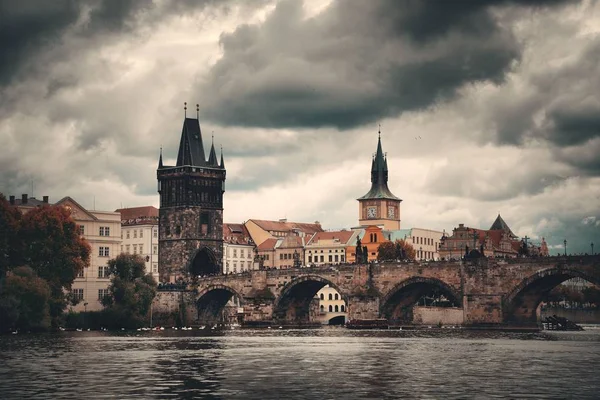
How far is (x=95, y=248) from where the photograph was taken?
139 metres

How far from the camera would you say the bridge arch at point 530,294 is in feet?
414

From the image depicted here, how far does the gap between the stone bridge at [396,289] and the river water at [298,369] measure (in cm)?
3037

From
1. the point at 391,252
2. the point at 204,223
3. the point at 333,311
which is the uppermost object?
the point at 204,223

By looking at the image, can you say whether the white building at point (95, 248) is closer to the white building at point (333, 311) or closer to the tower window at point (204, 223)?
the tower window at point (204, 223)

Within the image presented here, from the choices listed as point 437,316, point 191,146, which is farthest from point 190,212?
point 437,316

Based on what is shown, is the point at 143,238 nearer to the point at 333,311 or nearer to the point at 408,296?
the point at 333,311

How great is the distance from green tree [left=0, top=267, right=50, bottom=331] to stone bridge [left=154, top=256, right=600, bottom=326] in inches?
1751

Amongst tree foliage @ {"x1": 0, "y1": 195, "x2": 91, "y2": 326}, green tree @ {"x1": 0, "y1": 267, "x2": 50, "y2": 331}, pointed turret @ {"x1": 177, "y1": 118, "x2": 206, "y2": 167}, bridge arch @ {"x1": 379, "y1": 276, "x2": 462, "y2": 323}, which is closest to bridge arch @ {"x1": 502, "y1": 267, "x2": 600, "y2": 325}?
bridge arch @ {"x1": 379, "y1": 276, "x2": 462, "y2": 323}

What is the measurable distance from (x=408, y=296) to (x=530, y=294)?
19.3 metres

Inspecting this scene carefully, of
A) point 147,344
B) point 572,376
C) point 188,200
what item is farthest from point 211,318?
point 572,376

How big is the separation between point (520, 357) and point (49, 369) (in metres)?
31.3

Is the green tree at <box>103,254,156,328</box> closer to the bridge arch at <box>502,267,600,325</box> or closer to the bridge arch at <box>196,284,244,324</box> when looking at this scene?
the bridge arch at <box>196,284,244,324</box>

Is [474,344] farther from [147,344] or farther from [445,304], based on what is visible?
[445,304]

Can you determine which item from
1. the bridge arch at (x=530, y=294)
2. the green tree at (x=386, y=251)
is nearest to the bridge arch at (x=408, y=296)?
the bridge arch at (x=530, y=294)
